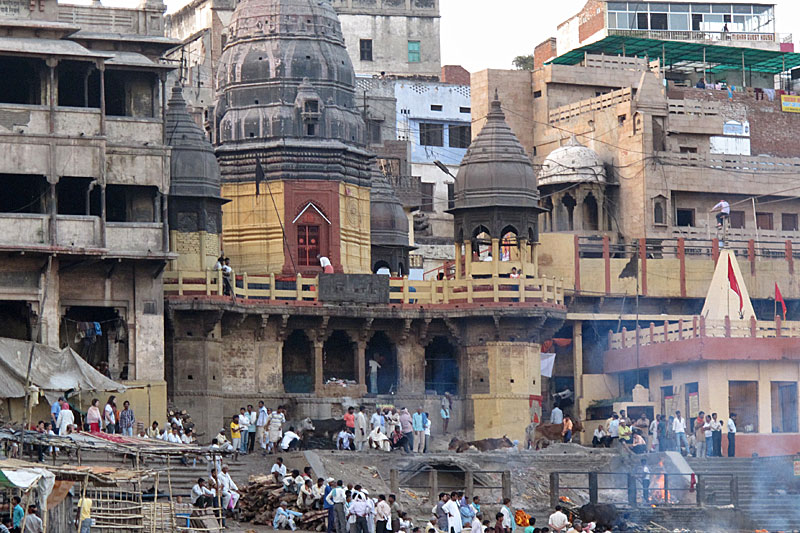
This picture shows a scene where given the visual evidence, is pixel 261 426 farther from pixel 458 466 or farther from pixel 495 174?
pixel 495 174

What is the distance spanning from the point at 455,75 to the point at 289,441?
4214 cm

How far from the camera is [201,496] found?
3800cm

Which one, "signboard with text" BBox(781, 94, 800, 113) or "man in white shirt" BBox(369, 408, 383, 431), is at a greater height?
"signboard with text" BBox(781, 94, 800, 113)

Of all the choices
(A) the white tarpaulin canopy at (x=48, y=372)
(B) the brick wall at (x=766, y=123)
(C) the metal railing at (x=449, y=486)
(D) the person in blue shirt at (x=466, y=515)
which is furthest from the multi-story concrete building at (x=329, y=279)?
(B) the brick wall at (x=766, y=123)

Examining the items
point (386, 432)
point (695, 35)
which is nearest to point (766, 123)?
point (695, 35)

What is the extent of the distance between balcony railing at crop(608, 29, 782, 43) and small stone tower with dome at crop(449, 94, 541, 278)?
2577cm

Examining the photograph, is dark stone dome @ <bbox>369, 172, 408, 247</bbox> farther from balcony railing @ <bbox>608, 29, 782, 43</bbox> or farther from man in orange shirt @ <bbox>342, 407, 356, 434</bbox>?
balcony railing @ <bbox>608, 29, 782, 43</bbox>

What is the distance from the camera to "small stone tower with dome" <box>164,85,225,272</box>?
52.3 meters

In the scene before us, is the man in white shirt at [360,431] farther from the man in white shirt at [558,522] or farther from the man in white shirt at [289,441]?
the man in white shirt at [558,522]

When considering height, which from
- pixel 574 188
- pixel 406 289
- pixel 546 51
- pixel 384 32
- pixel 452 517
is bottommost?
pixel 452 517

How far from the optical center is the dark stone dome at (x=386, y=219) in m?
61.2

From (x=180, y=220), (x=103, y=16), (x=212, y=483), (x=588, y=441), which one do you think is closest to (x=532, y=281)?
(x=588, y=441)

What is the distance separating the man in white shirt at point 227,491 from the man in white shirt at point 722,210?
92.5 ft

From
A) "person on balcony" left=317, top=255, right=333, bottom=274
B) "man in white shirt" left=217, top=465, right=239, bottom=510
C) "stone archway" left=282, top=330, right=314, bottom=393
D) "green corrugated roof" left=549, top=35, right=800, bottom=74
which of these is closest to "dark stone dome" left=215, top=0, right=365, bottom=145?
"person on balcony" left=317, top=255, right=333, bottom=274
